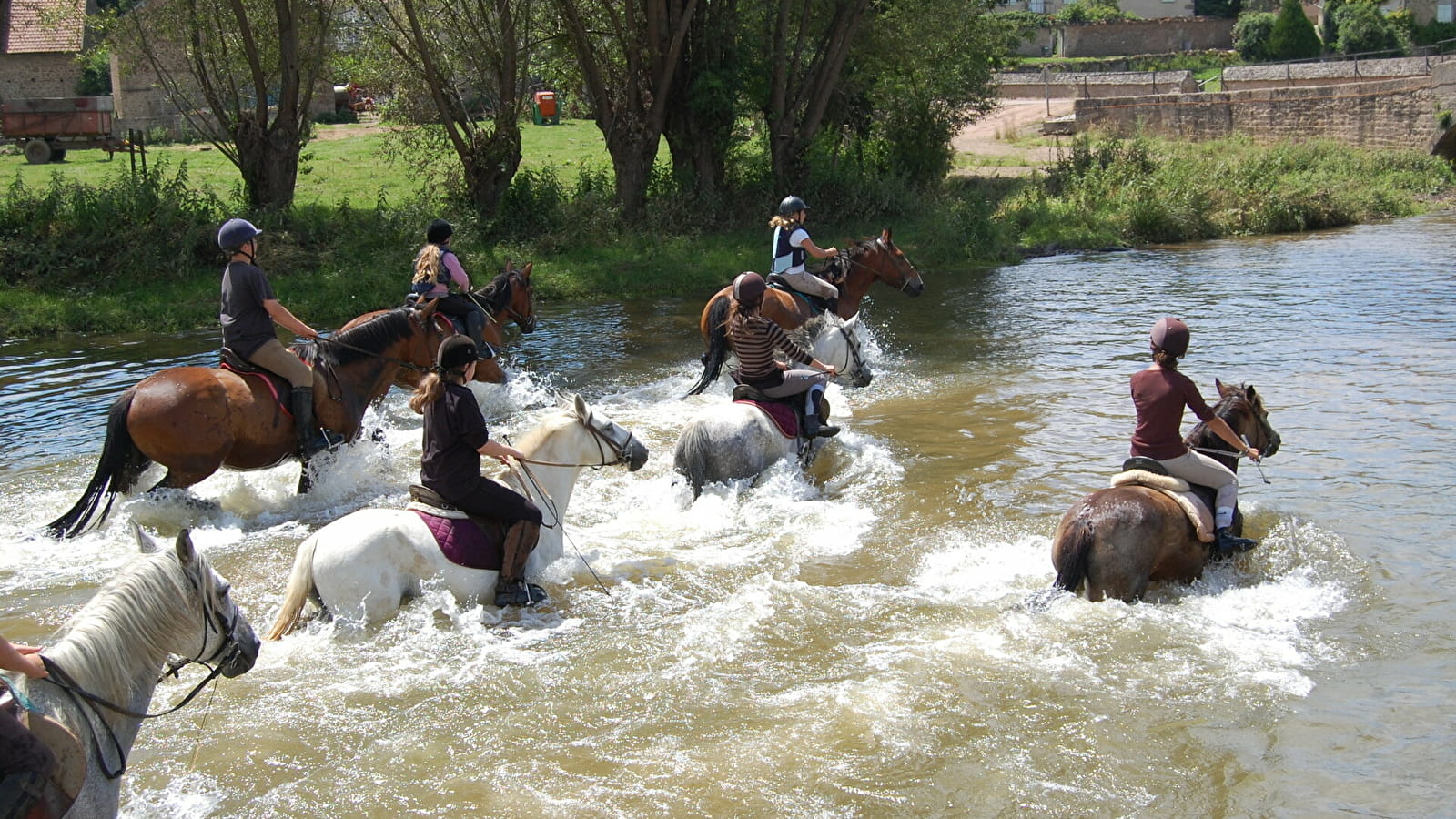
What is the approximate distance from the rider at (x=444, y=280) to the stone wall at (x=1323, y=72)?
121 ft

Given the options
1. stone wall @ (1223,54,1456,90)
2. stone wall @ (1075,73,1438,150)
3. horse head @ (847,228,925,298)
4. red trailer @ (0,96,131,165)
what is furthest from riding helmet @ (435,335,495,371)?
stone wall @ (1223,54,1456,90)

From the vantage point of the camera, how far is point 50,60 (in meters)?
46.1

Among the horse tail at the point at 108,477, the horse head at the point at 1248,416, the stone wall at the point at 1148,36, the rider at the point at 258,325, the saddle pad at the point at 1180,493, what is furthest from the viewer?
the stone wall at the point at 1148,36

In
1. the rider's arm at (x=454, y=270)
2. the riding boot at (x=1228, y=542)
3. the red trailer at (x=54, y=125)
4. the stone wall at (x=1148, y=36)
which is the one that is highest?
the stone wall at (x=1148, y=36)

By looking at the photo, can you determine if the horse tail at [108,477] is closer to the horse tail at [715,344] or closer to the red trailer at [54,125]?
the horse tail at [715,344]

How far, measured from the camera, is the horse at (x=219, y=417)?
9438mm

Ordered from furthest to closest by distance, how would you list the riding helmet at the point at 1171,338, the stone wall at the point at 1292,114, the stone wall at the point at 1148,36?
the stone wall at the point at 1148,36 < the stone wall at the point at 1292,114 < the riding helmet at the point at 1171,338

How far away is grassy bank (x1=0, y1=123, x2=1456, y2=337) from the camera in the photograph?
1991 centimetres

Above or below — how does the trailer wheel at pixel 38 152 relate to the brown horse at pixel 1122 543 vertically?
above

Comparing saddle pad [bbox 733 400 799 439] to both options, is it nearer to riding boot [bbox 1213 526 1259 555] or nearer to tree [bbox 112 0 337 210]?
riding boot [bbox 1213 526 1259 555]

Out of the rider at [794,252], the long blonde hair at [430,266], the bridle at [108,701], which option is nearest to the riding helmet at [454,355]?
the bridle at [108,701]

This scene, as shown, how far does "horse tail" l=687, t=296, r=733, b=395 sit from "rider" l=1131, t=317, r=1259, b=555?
5.66 metres

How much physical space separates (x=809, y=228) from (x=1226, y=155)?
15.6m

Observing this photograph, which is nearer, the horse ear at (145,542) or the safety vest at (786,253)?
the horse ear at (145,542)
